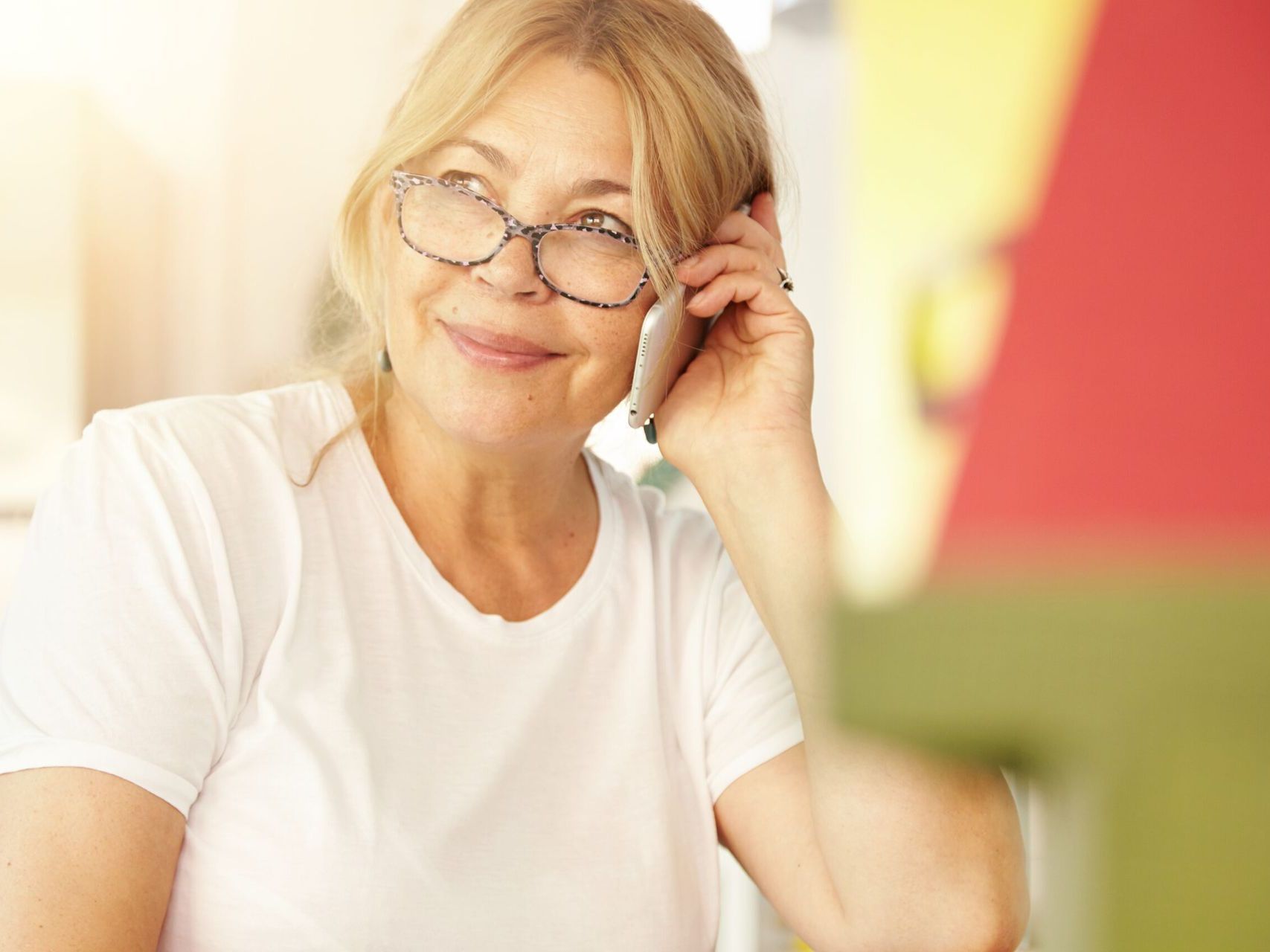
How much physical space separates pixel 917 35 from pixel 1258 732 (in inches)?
3.1

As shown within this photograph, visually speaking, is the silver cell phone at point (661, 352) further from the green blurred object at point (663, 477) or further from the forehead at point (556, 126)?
the green blurred object at point (663, 477)

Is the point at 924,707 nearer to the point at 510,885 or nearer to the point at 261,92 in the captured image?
the point at 510,885

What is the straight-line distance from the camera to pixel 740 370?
124cm

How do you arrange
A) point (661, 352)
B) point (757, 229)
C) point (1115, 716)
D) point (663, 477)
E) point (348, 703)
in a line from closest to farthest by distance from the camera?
point (1115, 716)
point (348, 703)
point (661, 352)
point (757, 229)
point (663, 477)

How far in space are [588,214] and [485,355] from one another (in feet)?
0.53

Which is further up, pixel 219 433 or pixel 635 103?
pixel 635 103

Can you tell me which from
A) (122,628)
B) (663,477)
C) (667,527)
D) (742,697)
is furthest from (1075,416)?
(663,477)

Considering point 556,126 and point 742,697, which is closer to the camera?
point 556,126

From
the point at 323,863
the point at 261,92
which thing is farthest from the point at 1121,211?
the point at 261,92

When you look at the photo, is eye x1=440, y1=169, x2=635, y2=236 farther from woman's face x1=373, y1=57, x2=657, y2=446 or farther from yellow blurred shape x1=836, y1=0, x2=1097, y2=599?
yellow blurred shape x1=836, y1=0, x2=1097, y2=599

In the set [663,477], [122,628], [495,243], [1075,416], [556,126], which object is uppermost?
[1075,416]

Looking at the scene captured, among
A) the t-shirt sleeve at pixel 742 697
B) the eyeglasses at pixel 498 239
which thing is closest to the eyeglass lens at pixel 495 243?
the eyeglasses at pixel 498 239

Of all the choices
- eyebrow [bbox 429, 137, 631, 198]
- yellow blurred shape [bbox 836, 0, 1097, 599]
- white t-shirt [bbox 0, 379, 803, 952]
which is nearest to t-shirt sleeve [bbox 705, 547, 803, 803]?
white t-shirt [bbox 0, 379, 803, 952]

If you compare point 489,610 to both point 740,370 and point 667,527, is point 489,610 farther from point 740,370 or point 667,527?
point 740,370
